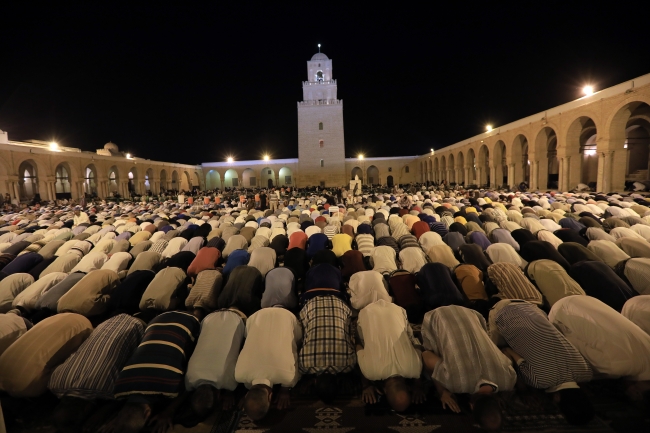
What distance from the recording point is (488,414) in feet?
8.04

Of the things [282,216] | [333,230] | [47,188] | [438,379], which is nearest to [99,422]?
[438,379]

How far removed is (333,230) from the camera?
24.4 feet

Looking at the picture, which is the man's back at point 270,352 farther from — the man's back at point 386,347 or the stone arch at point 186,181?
the stone arch at point 186,181

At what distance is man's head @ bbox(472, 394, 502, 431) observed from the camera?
2449mm

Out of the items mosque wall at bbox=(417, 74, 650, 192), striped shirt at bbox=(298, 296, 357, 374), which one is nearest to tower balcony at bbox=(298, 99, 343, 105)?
mosque wall at bbox=(417, 74, 650, 192)

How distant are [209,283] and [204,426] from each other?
2065 mm

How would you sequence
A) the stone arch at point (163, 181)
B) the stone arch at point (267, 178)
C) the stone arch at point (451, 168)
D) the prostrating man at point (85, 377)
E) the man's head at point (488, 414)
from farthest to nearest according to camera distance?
1. the stone arch at point (267, 178)
2. the stone arch at point (163, 181)
3. the stone arch at point (451, 168)
4. the prostrating man at point (85, 377)
5. the man's head at point (488, 414)

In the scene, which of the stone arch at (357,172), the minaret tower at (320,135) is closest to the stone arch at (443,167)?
the minaret tower at (320,135)

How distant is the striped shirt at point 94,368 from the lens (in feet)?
8.98

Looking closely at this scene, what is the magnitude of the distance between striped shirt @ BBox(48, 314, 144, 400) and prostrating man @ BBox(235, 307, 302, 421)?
1.04 m

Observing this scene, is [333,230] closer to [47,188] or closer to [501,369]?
[501,369]

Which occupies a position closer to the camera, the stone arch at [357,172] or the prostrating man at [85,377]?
the prostrating man at [85,377]

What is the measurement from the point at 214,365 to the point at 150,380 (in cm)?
49

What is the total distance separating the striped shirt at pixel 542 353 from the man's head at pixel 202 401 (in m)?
2.60
